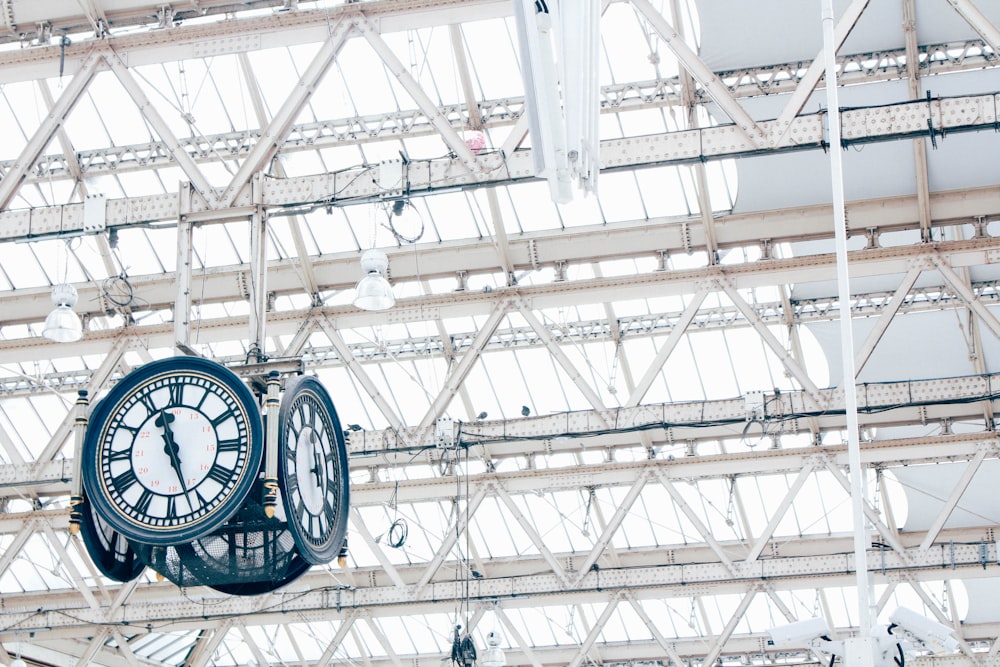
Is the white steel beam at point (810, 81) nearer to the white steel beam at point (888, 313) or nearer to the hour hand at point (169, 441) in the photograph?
the white steel beam at point (888, 313)

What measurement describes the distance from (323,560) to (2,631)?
19954mm

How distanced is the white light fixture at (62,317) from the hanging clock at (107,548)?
6.85m

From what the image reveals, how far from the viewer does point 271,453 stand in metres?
9.77

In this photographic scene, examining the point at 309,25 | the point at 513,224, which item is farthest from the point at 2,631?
the point at 309,25

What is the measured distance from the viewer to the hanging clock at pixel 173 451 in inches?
384

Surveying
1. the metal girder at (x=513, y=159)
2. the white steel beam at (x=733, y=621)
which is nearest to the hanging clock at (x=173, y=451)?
the metal girder at (x=513, y=159)

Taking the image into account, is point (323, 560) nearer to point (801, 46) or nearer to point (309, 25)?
point (309, 25)

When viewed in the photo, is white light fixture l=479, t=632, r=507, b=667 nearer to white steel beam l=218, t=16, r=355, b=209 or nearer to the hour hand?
white steel beam l=218, t=16, r=355, b=209

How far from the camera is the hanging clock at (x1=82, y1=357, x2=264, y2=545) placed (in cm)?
974

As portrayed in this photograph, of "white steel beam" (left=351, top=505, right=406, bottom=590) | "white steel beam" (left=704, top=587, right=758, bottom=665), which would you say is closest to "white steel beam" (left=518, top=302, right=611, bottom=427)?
"white steel beam" (left=351, top=505, right=406, bottom=590)

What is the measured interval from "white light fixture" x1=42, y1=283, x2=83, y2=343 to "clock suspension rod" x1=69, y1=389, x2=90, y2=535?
21.5 feet

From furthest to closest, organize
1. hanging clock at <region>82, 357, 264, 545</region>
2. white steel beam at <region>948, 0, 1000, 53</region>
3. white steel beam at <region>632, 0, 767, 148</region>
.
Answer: white steel beam at <region>632, 0, 767, 148</region> → white steel beam at <region>948, 0, 1000, 53</region> → hanging clock at <region>82, 357, 264, 545</region>

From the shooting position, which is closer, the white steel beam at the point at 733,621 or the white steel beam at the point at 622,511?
the white steel beam at the point at 622,511

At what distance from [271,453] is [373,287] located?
5.26 m
